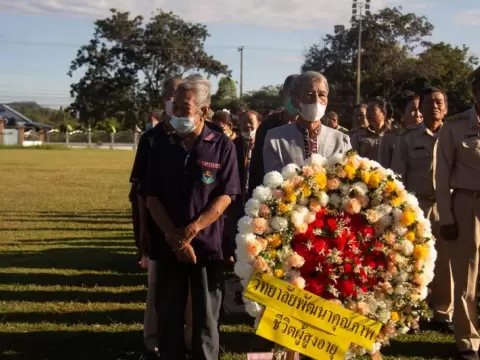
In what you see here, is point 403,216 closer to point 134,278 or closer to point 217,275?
point 217,275

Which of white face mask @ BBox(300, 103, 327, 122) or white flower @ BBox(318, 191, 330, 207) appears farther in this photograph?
white face mask @ BBox(300, 103, 327, 122)

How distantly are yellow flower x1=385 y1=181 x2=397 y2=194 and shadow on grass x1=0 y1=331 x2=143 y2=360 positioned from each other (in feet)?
9.19

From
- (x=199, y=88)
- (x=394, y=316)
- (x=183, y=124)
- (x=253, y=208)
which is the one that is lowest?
(x=394, y=316)

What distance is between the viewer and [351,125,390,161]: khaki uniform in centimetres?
864

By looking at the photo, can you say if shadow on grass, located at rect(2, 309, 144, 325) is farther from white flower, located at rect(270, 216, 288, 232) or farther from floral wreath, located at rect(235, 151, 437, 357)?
white flower, located at rect(270, 216, 288, 232)

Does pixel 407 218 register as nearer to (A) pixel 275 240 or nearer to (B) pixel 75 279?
(A) pixel 275 240

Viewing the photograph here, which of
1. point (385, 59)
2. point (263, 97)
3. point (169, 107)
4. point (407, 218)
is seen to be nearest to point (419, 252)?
point (407, 218)

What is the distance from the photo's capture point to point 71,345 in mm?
6398

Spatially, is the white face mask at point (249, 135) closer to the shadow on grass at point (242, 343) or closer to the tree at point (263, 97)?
the shadow on grass at point (242, 343)

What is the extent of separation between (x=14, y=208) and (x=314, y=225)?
1481 cm

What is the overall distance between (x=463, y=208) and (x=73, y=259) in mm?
6427

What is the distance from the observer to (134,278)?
30.1ft

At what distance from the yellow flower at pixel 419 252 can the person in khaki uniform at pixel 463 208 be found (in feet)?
5.45

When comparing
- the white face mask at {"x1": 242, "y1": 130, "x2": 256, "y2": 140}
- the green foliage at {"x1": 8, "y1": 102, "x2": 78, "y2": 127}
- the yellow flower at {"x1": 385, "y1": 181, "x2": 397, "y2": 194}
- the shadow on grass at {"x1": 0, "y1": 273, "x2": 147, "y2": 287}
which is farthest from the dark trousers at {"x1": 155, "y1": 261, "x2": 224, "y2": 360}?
the green foliage at {"x1": 8, "y1": 102, "x2": 78, "y2": 127}
